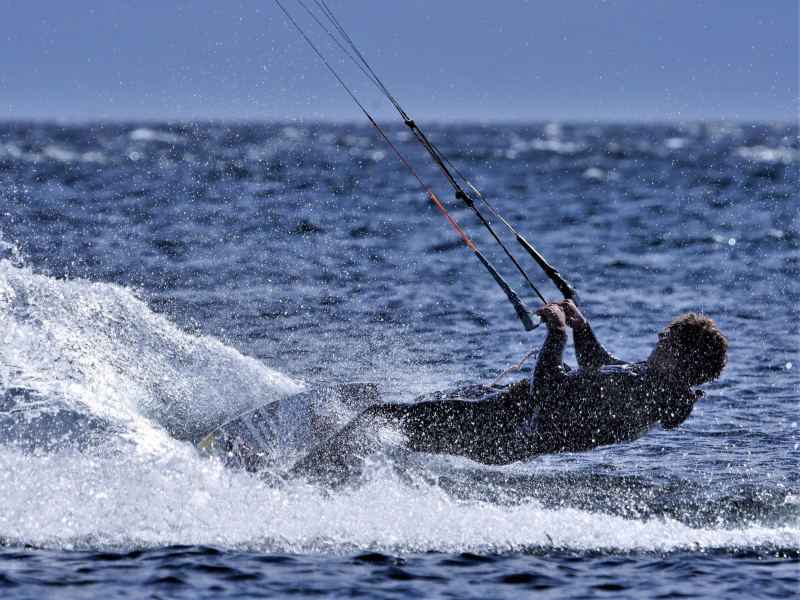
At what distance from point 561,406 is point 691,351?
0.94 meters

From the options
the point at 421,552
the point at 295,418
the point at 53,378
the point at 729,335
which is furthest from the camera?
the point at 729,335

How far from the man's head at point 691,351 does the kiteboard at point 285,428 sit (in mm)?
2192

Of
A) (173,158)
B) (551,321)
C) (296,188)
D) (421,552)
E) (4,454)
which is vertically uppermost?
(173,158)

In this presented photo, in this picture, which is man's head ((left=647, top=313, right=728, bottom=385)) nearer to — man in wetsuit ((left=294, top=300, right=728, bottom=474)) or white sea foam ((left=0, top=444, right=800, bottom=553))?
man in wetsuit ((left=294, top=300, right=728, bottom=474))

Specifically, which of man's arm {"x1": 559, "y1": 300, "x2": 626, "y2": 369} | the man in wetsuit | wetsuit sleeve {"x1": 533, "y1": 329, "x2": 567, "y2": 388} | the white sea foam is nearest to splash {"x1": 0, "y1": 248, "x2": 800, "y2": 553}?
the white sea foam

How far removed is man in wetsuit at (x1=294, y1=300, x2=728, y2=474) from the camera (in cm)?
848

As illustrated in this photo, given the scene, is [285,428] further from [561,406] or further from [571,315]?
[571,315]

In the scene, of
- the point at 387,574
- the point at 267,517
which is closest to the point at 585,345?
the point at 387,574

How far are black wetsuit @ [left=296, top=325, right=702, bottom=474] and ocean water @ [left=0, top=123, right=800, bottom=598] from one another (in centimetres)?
32

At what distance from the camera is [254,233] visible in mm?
23828

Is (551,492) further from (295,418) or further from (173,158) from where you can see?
(173,158)

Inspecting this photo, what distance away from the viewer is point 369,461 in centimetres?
894

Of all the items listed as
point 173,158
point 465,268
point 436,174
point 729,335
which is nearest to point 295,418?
point 729,335

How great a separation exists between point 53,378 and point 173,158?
52.1 metres
